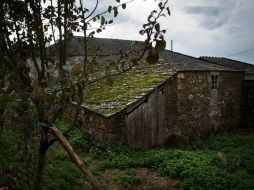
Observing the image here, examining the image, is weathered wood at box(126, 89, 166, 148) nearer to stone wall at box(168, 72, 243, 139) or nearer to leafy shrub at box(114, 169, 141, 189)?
stone wall at box(168, 72, 243, 139)

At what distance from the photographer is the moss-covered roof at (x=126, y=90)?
1232cm

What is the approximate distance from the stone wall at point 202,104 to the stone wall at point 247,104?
47 cm

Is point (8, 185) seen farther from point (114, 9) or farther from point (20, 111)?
point (114, 9)

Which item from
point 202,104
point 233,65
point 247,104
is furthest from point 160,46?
point 233,65

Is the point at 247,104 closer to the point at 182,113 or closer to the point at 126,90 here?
the point at 182,113

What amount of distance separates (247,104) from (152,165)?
10452 mm

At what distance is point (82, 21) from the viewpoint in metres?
3.89

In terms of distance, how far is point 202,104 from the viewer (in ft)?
51.3

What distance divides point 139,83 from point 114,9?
403 inches

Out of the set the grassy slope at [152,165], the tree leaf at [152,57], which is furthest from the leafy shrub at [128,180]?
the tree leaf at [152,57]

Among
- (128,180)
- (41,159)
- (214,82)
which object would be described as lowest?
(128,180)

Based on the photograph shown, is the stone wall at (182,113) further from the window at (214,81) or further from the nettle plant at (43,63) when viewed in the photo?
the nettle plant at (43,63)

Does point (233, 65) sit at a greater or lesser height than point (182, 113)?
greater

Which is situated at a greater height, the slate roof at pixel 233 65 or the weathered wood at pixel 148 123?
the slate roof at pixel 233 65
